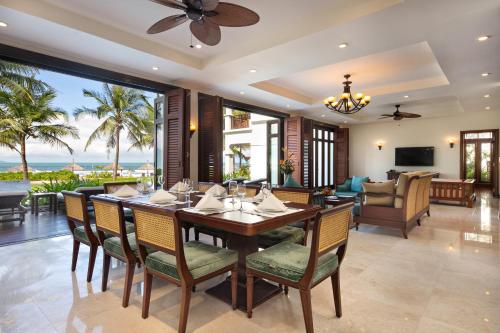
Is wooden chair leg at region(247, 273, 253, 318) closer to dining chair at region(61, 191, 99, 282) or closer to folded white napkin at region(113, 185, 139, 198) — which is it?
A: dining chair at region(61, 191, 99, 282)

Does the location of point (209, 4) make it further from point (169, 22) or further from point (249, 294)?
point (249, 294)

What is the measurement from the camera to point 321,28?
317 cm

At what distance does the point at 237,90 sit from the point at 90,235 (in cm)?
406

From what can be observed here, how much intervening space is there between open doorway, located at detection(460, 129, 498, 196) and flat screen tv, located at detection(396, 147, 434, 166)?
34.3 inches

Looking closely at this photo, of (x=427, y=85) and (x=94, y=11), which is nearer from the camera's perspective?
(x=94, y=11)

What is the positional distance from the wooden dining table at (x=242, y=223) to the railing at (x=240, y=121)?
967 centimetres

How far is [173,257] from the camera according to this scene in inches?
79.7

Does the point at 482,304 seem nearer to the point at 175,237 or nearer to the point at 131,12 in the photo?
the point at 175,237

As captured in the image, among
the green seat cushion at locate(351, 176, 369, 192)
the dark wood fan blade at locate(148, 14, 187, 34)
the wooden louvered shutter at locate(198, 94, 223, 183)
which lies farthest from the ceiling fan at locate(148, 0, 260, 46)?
the green seat cushion at locate(351, 176, 369, 192)

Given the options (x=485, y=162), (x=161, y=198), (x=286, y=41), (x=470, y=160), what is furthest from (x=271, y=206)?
(x=485, y=162)

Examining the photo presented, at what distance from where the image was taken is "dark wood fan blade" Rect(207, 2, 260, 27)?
226 cm

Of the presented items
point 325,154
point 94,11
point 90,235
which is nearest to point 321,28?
point 94,11

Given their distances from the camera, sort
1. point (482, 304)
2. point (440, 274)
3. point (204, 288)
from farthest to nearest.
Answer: point (440, 274) < point (204, 288) < point (482, 304)

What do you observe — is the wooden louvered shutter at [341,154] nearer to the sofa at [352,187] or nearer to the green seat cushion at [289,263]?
the sofa at [352,187]
